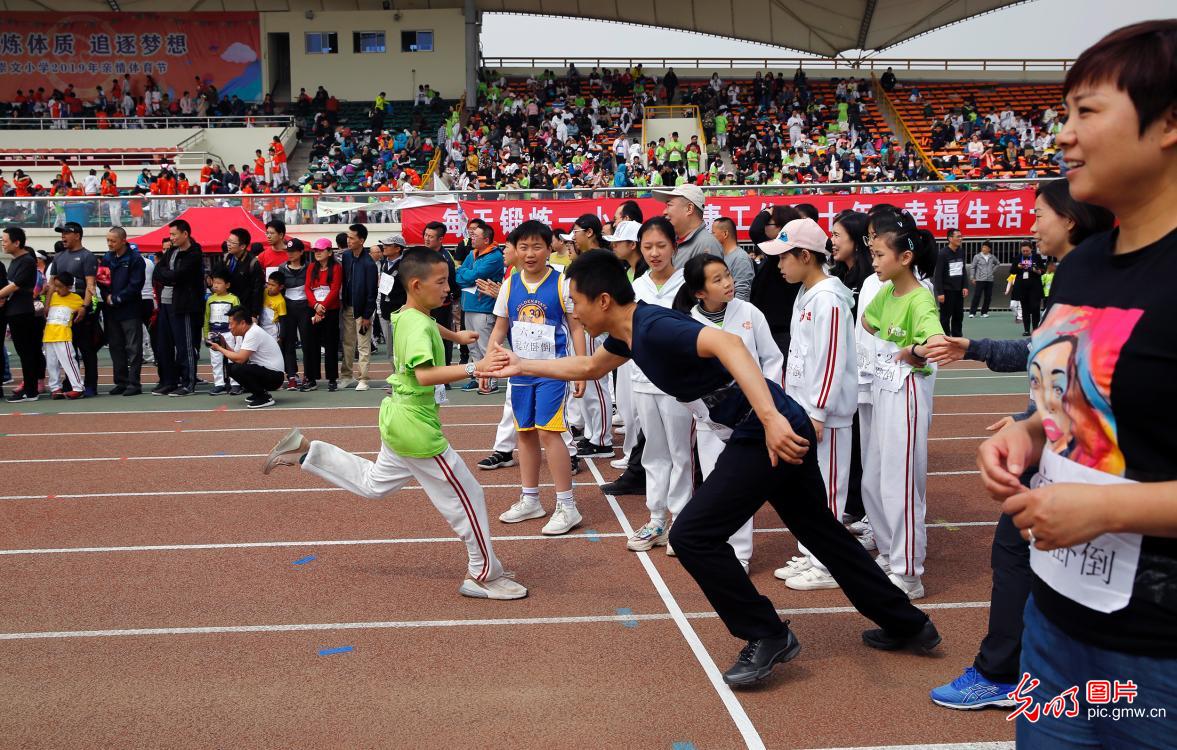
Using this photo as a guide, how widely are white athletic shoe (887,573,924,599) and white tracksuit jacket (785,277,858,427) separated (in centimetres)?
92

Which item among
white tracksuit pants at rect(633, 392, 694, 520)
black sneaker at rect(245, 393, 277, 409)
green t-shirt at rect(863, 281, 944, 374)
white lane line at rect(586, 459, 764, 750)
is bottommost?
white lane line at rect(586, 459, 764, 750)

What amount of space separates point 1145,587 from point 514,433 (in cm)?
717

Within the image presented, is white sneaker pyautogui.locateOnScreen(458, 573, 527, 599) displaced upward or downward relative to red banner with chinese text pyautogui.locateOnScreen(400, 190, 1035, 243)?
downward

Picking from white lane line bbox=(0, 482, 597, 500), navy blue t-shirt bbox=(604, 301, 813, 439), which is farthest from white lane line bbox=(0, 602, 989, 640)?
white lane line bbox=(0, 482, 597, 500)

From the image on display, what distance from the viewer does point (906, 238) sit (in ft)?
16.5

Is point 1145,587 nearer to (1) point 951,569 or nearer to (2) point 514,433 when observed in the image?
(1) point 951,569

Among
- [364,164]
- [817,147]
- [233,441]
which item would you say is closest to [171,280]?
[233,441]

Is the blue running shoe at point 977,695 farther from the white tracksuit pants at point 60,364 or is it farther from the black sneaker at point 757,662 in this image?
the white tracksuit pants at point 60,364

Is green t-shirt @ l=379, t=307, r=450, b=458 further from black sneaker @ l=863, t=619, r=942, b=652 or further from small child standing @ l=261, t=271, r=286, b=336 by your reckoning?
small child standing @ l=261, t=271, r=286, b=336

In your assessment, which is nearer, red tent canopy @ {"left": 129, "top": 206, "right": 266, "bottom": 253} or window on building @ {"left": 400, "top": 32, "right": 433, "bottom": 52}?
red tent canopy @ {"left": 129, "top": 206, "right": 266, "bottom": 253}

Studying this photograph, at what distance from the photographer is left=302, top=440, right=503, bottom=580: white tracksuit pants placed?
5.41 meters

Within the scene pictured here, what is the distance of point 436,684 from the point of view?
4.41 m

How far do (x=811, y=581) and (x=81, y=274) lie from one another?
1108cm

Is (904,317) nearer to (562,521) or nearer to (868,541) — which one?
(868,541)
